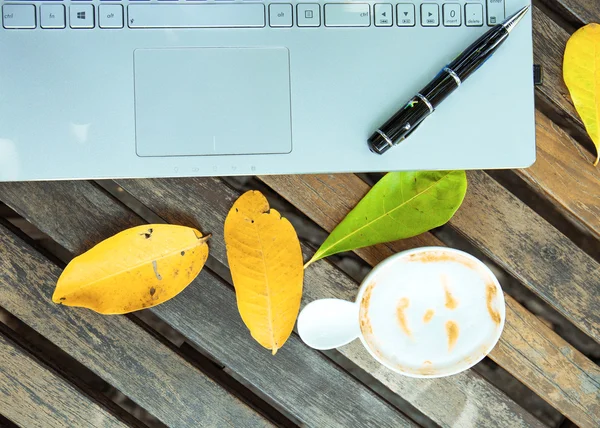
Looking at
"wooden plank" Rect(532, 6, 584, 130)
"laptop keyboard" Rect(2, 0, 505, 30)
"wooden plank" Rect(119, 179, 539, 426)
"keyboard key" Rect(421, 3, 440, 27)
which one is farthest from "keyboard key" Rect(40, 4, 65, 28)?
"wooden plank" Rect(532, 6, 584, 130)

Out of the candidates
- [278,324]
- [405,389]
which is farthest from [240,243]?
[405,389]

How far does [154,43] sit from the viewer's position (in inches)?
14.7

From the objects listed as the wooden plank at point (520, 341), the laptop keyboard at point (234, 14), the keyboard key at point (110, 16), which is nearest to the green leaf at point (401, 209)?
the wooden plank at point (520, 341)

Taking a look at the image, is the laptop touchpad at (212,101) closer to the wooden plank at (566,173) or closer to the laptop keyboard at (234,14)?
the laptop keyboard at (234,14)

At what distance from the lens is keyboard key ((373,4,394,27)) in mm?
374

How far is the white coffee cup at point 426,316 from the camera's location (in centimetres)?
42

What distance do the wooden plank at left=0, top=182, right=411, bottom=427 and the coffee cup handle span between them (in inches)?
1.0

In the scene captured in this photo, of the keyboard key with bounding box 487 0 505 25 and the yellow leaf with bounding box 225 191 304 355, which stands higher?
the keyboard key with bounding box 487 0 505 25

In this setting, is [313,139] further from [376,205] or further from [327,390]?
[327,390]

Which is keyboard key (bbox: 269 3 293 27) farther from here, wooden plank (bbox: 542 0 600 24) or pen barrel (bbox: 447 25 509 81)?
wooden plank (bbox: 542 0 600 24)

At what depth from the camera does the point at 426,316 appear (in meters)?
0.42

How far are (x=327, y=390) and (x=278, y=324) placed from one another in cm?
7

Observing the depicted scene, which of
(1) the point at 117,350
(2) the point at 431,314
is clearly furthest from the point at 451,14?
(1) the point at 117,350

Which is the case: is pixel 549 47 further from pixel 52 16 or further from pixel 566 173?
pixel 52 16
